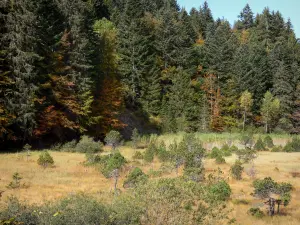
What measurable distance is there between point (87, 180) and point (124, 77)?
29624 millimetres

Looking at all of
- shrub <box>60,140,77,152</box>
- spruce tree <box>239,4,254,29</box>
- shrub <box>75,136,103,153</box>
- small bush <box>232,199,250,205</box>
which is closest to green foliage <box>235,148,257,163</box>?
small bush <box>232,199,250,205</box>

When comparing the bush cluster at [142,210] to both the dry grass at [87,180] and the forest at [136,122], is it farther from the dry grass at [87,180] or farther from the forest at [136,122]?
the dry grass at [87,180]

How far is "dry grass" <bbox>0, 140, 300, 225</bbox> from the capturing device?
14312 millimetres

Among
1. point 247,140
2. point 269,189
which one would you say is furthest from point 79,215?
point 247,140

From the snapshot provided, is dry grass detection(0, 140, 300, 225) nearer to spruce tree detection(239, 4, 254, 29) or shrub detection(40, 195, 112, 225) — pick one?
shrub detection(40, 195, 112, 225)

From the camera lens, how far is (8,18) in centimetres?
2769

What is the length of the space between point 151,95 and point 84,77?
49.3ft

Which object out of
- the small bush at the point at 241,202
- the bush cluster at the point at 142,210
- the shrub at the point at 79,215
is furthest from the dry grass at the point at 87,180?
the shrub at the point at 79,215

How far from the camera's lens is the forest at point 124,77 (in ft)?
92.3

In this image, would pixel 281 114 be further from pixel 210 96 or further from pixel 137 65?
pixel 137 65

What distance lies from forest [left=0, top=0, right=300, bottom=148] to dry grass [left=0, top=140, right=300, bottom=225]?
20.7 ft

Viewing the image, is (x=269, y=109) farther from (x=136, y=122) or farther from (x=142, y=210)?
(x=142, y=210)

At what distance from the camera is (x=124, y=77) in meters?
46.8

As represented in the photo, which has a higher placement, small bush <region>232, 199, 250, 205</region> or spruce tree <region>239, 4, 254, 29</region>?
spruce tree <region>239, 4, 254, 29</region>
